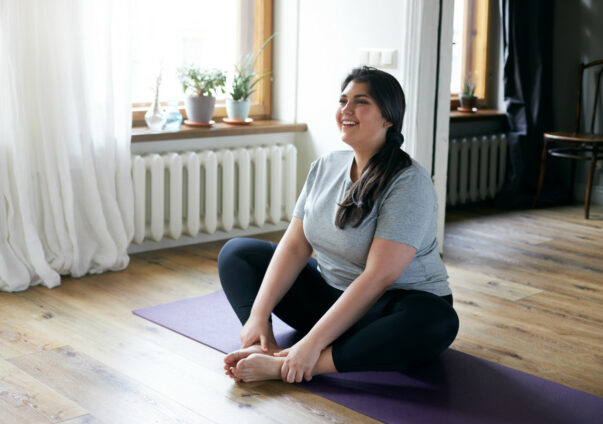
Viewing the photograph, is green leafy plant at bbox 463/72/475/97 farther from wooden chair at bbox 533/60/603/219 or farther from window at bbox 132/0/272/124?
window at bbox 132/0/272/124

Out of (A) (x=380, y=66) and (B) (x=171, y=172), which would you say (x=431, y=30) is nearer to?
(A) (x=380, y=66)

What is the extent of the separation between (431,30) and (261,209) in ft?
3.91

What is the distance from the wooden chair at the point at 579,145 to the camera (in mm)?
4633

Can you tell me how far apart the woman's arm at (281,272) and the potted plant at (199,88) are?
5.09 feet

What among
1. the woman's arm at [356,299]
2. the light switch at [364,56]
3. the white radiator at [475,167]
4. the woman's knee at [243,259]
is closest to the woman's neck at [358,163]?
the woman's arm at [356,299]

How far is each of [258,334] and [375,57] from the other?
1.85 meters

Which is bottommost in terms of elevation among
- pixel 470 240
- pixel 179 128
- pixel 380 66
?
pixel 470 240

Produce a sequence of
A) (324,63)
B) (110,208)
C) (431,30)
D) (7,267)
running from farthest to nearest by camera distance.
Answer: (324,63) → (431,30) → (110,208) → (7,267)

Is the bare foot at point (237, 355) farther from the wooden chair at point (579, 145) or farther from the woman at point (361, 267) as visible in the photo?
the wooden chair at point (579, 145)

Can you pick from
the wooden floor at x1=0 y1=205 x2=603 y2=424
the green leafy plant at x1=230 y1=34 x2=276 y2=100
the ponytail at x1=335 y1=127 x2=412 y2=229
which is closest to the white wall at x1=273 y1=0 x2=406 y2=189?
the green leafy plant at x1=230 y1=34 x2=276 y2=100

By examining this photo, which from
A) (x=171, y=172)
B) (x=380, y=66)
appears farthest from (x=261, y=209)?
(x=380, y=66)

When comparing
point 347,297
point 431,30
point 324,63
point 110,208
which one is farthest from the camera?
point 324,63

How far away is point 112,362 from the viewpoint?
7.57 ft

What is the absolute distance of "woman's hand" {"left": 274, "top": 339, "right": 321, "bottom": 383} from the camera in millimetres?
2086
